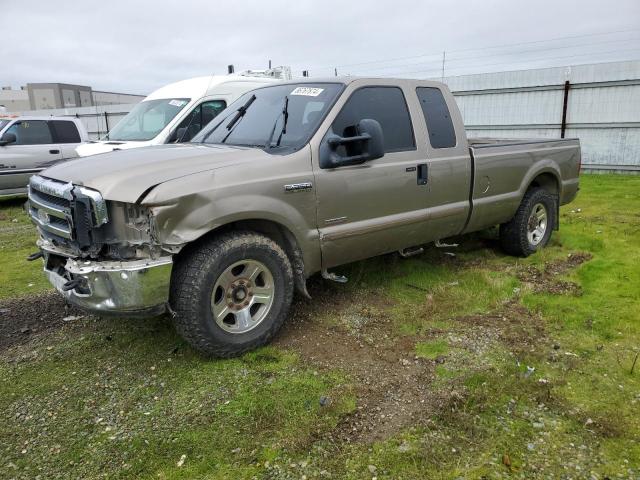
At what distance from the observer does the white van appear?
26.8 ft

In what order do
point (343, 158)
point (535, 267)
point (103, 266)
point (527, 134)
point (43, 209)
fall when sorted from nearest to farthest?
point (103, 266) < point (43, 209) < point (343, 158) < point (535, 267) < point (527, 134)

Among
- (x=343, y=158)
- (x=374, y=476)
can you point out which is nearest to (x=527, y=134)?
(x=343, y=158)

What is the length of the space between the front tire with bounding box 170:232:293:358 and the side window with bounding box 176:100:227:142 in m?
5.29

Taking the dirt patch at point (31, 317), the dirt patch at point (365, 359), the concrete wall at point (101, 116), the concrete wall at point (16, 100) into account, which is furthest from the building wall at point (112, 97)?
the dirt patch at point (365, 359)

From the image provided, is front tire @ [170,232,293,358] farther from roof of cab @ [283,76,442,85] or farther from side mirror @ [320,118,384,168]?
roof of cab @ [283,76,442,85]

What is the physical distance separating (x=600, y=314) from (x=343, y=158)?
2.55 m

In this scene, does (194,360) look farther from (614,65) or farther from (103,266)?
(614,65)

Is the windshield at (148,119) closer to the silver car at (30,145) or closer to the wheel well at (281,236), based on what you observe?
the silver car at (30,145)

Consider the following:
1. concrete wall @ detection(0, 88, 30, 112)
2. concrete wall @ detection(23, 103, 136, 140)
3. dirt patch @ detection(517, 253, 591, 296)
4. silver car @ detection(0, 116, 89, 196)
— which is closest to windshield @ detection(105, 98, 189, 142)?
silver car @ detection(0, 116, 89, 196)

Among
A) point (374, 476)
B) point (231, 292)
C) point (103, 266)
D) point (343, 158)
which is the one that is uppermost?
point (343, 158)

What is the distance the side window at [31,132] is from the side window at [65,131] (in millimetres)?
146

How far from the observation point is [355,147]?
398cm

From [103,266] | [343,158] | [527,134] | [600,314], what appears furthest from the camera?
[527,134]

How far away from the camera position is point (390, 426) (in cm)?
283
